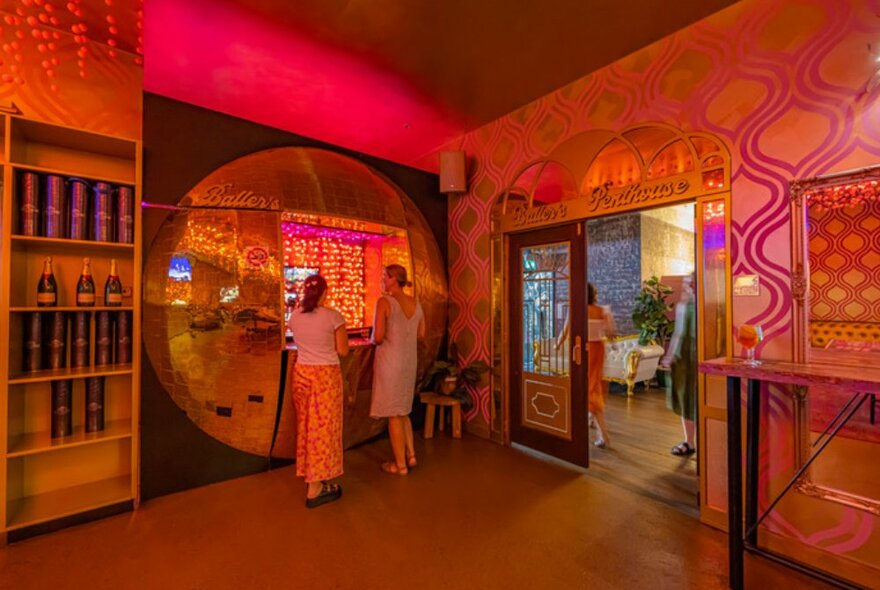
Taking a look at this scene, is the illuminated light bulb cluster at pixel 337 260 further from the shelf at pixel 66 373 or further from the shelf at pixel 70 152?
the shelf at pixel 66 373

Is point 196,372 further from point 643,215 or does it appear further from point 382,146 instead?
point 643,215

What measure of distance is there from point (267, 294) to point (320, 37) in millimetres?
1925

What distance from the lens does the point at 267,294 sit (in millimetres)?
2877

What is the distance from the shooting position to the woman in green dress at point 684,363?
3338 millimetres

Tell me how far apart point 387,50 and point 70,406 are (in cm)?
329

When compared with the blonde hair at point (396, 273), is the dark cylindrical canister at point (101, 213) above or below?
above

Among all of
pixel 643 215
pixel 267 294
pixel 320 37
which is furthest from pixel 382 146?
pixel 643 215

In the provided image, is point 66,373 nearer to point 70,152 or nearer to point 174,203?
point 174,203

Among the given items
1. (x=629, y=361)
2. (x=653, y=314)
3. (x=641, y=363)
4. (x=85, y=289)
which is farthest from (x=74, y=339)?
(x=653, y=314)

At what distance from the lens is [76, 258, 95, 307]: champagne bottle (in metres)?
2.42

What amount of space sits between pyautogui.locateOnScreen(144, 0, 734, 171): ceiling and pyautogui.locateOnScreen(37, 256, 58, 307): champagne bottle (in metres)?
1.73

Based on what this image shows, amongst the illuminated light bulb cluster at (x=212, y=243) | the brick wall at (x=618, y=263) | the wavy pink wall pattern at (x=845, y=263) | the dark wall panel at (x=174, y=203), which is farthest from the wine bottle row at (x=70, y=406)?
the brick wall at (x=618, y=263)

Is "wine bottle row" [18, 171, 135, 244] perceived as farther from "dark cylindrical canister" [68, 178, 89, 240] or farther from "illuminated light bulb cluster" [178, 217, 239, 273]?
"illuminated light bulb cluster" [178, 217, 239, 273]

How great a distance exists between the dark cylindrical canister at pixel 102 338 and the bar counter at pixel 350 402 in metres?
1.09
